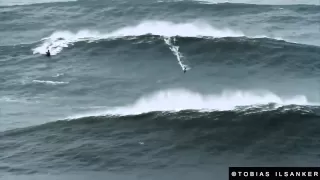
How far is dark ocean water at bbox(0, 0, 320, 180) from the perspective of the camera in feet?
118

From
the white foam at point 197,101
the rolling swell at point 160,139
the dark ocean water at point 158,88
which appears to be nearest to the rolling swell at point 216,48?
the dark ocean water at point 158,88

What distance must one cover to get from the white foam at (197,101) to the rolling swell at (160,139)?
140 centimetres

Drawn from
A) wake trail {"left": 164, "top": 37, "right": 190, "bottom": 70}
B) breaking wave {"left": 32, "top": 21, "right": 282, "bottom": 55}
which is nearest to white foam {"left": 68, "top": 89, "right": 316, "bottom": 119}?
wake trail {"left": 164, "top": 37, "right": 190, "bottom": 70}

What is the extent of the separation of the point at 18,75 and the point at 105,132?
17788 mm

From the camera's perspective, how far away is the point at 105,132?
40.3m

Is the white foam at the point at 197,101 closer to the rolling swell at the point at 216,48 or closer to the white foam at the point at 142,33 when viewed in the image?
the rolling swell at the point at 216,48

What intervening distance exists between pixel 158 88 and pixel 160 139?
11.2 metres

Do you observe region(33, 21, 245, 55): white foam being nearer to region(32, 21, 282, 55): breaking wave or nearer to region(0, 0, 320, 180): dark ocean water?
region(32, 21, 282, 55): breaking wave

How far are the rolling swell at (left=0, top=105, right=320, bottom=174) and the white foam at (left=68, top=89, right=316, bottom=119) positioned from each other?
1.40 meters

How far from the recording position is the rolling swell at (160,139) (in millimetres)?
35594

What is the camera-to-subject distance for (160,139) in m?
38.8

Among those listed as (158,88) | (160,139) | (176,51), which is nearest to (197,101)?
(158,88)

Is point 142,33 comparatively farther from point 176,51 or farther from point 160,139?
point 160,139

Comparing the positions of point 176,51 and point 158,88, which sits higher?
point 176,51
